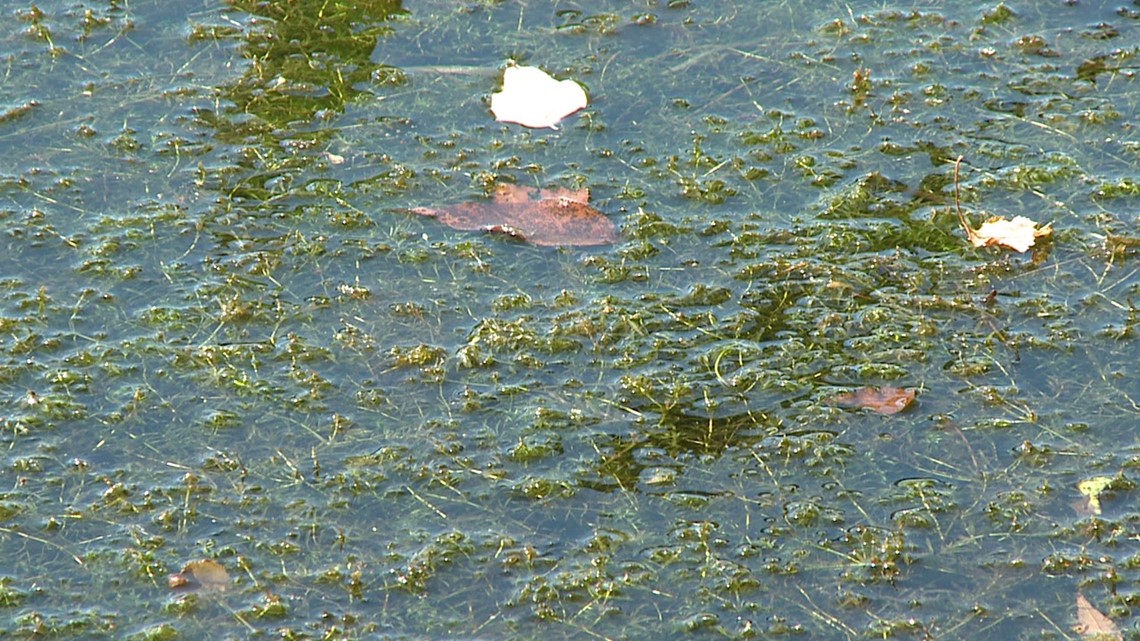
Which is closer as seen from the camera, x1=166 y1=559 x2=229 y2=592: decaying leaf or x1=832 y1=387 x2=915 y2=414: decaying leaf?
x1=166 y1=559 x2=229 y2=592: decaying leaf

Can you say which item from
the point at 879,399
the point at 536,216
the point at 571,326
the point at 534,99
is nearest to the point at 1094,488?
the point at 879,399

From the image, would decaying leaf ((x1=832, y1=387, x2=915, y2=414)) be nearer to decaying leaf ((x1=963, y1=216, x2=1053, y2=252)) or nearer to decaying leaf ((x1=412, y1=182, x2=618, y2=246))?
decaying leaf ((x1=963, y1=216, x2=1053, y2=252))

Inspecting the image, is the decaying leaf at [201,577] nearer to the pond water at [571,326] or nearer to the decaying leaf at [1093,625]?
the pond water at [571,326]

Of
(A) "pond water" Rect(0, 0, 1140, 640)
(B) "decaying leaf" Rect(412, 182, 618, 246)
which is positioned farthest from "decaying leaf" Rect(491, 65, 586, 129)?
(B) "decaying leaf" Rect(412, 182, 618, 246)

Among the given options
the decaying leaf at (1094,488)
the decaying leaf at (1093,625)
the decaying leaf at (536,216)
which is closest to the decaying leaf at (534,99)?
the decaying leaf at (536,216)

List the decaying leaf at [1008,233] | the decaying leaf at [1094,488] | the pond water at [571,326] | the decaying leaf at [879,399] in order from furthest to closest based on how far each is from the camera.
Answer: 1. the decaying leaf at [1008,233]
2. the decaying leaf at [879,399]
3. the decaying leaf at [1094,488]
4. the pond water at [571,326]

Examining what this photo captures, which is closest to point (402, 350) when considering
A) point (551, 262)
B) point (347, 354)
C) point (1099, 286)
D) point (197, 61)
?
point (347, 354)
